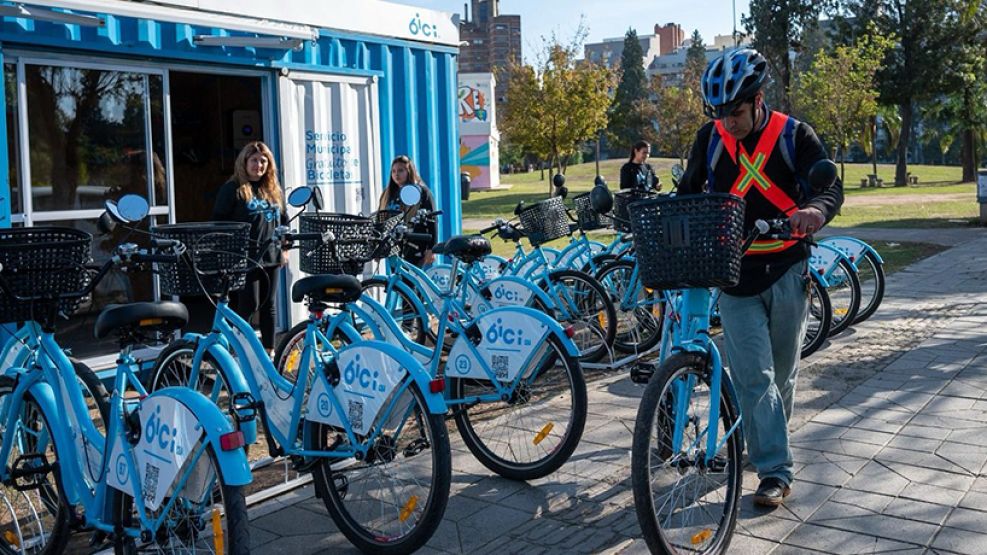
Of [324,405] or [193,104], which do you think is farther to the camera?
[193,104]

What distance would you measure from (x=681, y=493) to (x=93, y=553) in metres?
2.47

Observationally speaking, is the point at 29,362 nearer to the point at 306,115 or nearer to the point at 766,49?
the point at 306,115

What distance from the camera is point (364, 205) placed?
9805 millimetres

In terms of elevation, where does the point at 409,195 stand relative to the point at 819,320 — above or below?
above

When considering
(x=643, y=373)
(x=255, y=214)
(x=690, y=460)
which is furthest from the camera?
(x=255, y=214)

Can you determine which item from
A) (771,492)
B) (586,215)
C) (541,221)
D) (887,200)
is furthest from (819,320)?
(887,200)

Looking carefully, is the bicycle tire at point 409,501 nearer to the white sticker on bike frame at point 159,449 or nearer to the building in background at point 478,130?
the white sticker on bike frame at point 159,449

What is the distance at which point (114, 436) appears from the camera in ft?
11.5

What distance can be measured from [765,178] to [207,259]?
2.46 m

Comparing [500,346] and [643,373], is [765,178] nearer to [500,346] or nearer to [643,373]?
[643,373]

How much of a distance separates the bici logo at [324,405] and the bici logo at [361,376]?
0.13 m

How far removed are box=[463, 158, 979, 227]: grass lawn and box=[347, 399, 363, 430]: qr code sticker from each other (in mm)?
18105

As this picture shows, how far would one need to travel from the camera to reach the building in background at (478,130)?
44.0 metres

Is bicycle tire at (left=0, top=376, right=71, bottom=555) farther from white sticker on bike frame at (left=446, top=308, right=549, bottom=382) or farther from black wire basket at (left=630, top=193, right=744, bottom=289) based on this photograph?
black wire basket at (left=630, top=193, right=744, bottom=289)
